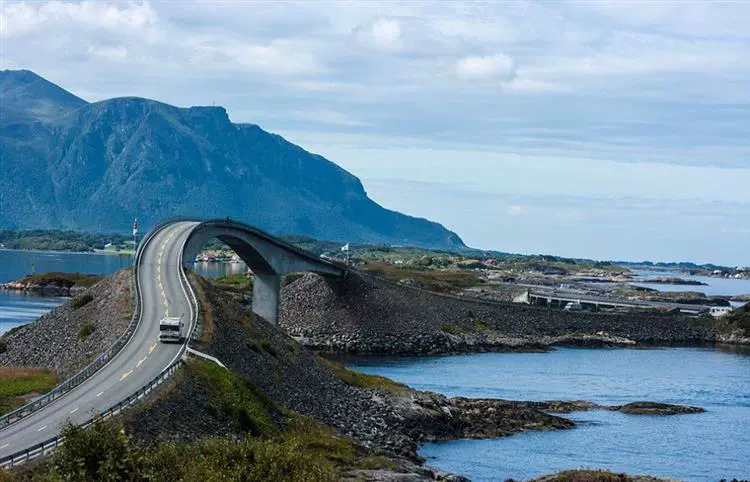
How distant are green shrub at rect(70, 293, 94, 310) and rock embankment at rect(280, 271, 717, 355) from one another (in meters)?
47.5

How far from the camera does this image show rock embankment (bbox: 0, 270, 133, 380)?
7138 centimetres

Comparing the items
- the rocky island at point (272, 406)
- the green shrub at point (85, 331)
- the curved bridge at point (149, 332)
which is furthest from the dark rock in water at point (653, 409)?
the green shrub at point (85, 331)

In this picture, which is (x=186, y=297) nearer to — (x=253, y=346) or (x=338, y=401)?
(x=253, y=346)

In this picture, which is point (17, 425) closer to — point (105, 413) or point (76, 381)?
point (105, 413)

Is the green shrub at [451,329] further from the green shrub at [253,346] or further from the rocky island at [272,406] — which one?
the green shrub at [253,346]

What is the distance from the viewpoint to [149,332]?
71.9 meters

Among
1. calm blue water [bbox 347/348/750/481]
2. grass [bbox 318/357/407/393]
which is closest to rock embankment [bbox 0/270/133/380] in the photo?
grass [bbox 318/357/407/393]

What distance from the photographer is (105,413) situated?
4816 centimetres

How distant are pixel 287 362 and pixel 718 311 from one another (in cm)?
12546

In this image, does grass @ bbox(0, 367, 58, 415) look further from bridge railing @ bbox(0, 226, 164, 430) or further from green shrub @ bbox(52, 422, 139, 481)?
green shrub @ bbox(52, 422, 139, 481)

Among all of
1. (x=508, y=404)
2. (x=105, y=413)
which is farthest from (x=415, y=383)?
(x=105, y=413)

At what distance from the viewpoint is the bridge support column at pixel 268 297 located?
13350cm

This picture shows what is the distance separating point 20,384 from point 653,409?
4851cm

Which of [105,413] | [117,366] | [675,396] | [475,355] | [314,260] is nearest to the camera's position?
[105,413]
